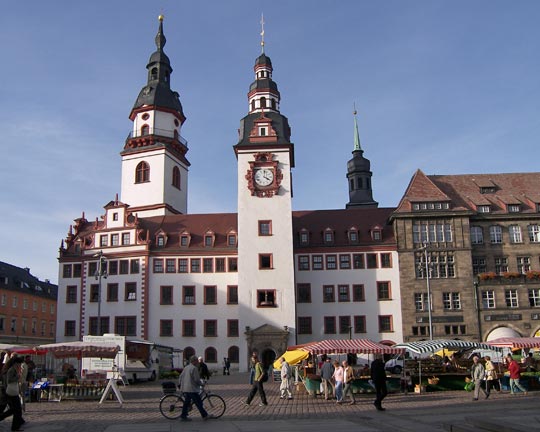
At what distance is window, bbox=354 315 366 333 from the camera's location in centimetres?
5462

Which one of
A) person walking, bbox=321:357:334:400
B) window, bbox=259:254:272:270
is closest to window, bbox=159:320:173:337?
window, bbox=259:254:272:270

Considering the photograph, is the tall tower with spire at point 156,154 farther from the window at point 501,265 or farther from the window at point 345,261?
the window at point 501,265

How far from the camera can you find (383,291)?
181 feet

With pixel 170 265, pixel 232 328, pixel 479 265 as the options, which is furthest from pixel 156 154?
pixel 479 265

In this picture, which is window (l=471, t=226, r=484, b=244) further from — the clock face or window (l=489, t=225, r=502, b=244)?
the clock face

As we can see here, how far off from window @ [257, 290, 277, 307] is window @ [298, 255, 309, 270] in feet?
14.8

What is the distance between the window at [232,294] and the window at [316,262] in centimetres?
712

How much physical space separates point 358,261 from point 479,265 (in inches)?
416

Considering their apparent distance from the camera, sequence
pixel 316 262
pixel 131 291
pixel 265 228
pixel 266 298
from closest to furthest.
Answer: pixel 266 298
pixel 265 228
pixel 131 291
pixel 316 262

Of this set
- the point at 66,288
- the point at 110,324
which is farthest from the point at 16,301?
the point at 110,324

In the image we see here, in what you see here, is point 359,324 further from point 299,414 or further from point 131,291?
point 299,414

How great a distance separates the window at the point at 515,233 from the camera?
56062mm

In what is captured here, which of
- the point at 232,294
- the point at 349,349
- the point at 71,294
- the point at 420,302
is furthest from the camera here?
the point at 71,294

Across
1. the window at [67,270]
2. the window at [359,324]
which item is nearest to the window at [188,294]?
the window at [67,270]
